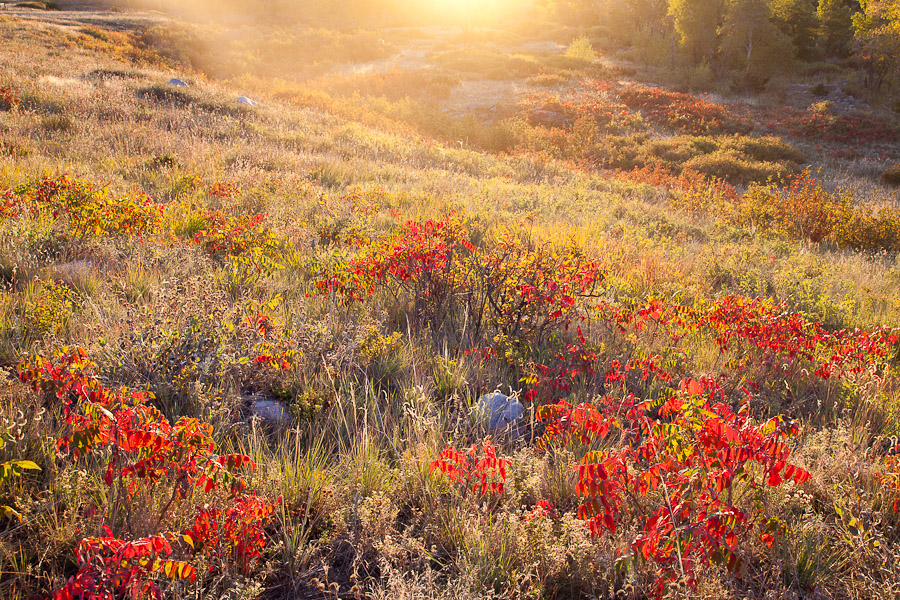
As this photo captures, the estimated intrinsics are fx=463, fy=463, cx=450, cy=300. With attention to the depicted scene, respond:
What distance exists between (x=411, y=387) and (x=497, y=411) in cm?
58

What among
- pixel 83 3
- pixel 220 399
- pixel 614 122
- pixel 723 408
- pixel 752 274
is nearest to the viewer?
pixel 723 408

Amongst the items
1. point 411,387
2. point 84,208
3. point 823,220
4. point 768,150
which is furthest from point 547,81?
point 411,387

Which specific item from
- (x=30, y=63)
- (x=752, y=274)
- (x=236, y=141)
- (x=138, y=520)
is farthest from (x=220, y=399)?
(x=30, y=63)

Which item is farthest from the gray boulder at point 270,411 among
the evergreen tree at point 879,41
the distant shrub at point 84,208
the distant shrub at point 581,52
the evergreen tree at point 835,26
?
the evergreen tree at point 835,26

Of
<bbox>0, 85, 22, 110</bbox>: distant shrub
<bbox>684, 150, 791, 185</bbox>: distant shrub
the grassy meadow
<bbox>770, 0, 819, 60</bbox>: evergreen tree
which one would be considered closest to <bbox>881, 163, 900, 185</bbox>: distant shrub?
<bbox>684, 150, 791, 185</bbox>: distant shrub

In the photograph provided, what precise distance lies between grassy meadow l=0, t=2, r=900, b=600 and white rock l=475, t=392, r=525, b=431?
6 centimetres

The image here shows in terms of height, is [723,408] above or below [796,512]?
above

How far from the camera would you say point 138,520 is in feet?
5.77

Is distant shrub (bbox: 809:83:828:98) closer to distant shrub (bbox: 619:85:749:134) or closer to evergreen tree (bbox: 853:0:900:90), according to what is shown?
evergreen tree (bbox: 853:0:900:90)

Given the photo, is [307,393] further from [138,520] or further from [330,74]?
[330,74]

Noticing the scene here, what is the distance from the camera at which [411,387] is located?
296 centimetres

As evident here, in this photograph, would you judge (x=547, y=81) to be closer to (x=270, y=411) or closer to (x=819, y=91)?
(x=819, y=91)

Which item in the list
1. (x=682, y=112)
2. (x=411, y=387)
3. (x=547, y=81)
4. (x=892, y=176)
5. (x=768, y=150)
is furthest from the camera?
(x=547, y=81)

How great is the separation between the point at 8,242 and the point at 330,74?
2827cm
